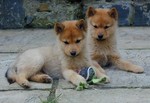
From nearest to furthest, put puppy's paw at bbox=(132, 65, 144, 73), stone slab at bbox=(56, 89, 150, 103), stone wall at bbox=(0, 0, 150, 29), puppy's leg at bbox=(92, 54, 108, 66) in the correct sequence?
stone slab at bbox=(56, 89, 150, 103) < puppy's paw at bbox=(132, 65, 144, 73) < puppy's leg at bbox=(92, 54, 108, 66) < stone wall at bbox=(0, 0, 150, 29)

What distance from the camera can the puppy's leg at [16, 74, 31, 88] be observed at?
16.8 feet

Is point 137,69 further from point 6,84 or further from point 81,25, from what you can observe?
point 6,84

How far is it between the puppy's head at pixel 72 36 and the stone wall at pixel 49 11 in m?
3.28

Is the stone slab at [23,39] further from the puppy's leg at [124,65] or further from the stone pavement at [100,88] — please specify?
the puppy's leg at [124,65]

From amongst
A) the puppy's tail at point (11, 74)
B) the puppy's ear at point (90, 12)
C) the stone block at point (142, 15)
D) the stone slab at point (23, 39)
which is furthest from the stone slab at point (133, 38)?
the puppy's tail at point (11, 74)

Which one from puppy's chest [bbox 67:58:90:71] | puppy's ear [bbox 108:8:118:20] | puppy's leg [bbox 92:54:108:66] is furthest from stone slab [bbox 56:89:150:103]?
puppy's ear [bbox 108:8:118:20]

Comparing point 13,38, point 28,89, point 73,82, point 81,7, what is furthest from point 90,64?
point 81,7

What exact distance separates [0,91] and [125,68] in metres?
1.66

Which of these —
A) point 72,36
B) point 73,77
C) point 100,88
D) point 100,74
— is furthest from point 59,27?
point 100,88

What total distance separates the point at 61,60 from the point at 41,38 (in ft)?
8.04

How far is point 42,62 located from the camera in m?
5.48

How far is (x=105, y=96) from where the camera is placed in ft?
16.0

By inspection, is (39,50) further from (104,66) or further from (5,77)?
(104,66)

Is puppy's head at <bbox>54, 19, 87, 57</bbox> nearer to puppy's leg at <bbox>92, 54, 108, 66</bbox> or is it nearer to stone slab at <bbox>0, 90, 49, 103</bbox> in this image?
stone slab at <bbox>0, 90, 49, 103</bbox>
